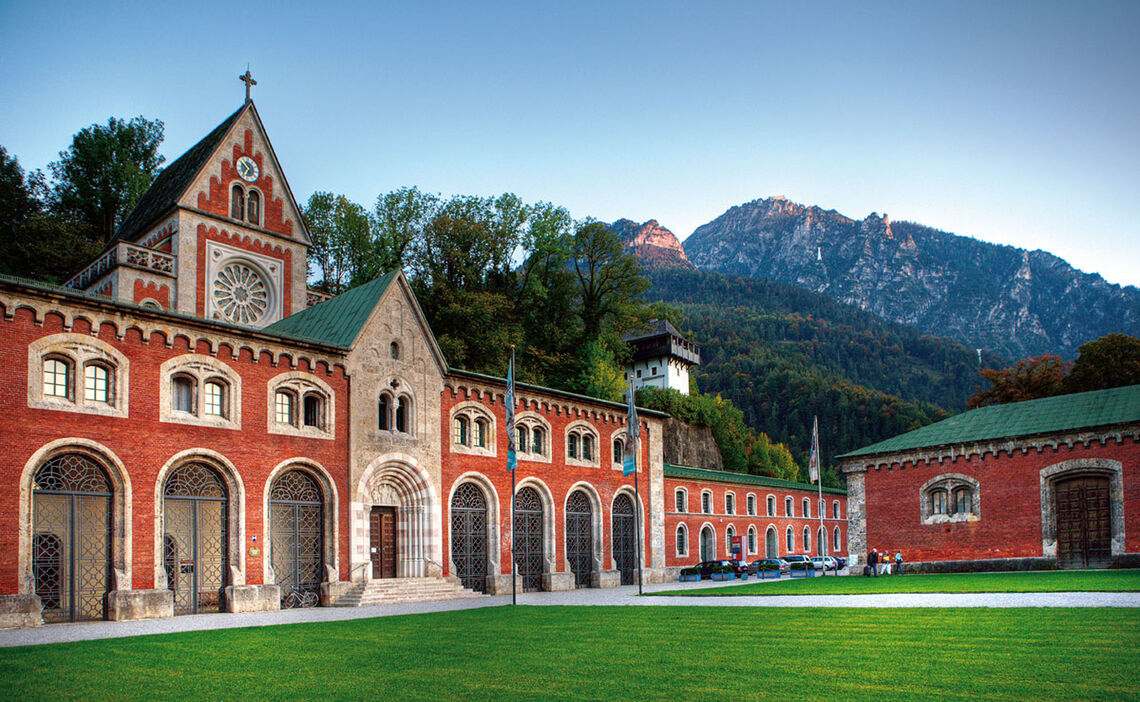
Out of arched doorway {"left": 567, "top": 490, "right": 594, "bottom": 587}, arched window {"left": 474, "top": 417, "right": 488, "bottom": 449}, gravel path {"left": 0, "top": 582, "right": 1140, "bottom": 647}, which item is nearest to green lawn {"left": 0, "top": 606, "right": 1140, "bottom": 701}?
gravel path {"left": 0, "top": 582, "right": 1140, "bottom": 647}

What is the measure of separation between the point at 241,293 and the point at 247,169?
5.26 m

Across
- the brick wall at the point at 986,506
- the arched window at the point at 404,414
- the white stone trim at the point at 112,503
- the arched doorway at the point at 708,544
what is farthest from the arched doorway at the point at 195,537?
the arched doorway at the point at 708,544

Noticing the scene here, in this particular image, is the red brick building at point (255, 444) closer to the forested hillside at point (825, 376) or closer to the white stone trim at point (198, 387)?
the white stone trim at point (198, 387)

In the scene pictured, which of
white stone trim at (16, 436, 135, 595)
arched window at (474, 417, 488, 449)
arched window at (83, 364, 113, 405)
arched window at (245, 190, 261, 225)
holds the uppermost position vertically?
arched window at (245, 190, 261, 225)

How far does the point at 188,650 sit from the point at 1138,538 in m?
35.0

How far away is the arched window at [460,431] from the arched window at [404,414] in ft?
7.36

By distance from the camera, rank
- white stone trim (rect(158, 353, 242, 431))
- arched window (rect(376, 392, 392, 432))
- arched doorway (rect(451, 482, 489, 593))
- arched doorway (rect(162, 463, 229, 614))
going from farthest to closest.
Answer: arched doorway (rect(451, 482, 489, 593))
arched window (rect(376, 392, 392, 432))
arched doorway (rect(162, 463, 229, 614))
white stone trim (rect(158, 353, 242, 431))

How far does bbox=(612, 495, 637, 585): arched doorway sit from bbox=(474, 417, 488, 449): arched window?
8.67 meters

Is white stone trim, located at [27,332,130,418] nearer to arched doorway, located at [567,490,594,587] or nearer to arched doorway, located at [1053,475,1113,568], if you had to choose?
arched doorway, located at [567,490,594,587]

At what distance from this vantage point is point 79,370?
23.5 m

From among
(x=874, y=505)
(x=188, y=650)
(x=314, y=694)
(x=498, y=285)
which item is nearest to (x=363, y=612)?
(x=188, y=650)

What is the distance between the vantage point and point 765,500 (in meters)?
62.7

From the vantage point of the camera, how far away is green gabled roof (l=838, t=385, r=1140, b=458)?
36.9m

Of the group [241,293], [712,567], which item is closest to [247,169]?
[241,293]
